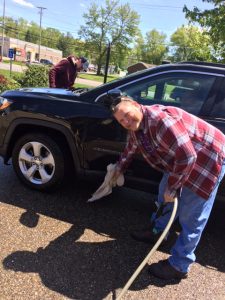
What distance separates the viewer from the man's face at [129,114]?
2455 millimetres

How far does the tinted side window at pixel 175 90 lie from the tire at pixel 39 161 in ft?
3.36

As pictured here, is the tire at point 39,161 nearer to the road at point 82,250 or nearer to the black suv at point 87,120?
the black suv at point 87,120

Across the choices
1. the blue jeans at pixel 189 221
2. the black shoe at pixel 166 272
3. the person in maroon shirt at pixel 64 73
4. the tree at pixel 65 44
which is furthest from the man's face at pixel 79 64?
the tree at pixel 65 44

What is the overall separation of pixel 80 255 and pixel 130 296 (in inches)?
23.9

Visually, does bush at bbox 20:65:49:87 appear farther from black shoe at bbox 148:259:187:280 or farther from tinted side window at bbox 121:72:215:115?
black shoe at bbox 148:259:187:280

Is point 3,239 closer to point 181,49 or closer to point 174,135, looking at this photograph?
point 174,135

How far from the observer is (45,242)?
3359 millimetres

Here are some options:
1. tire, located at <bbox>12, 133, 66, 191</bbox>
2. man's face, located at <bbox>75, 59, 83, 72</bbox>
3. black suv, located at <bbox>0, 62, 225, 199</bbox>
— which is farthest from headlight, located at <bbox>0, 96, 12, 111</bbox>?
man's face, located at <bbox>75, 59, 83, 72</bbox>

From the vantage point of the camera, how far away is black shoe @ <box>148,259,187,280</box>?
3.04m

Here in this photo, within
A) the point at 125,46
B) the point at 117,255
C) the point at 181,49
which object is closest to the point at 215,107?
the point at 117,255

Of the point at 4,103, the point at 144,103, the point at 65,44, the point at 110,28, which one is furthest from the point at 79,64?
the point at 65,44

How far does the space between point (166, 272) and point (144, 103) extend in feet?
5.30

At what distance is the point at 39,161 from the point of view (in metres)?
4.18

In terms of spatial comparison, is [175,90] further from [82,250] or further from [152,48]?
[152,48]
